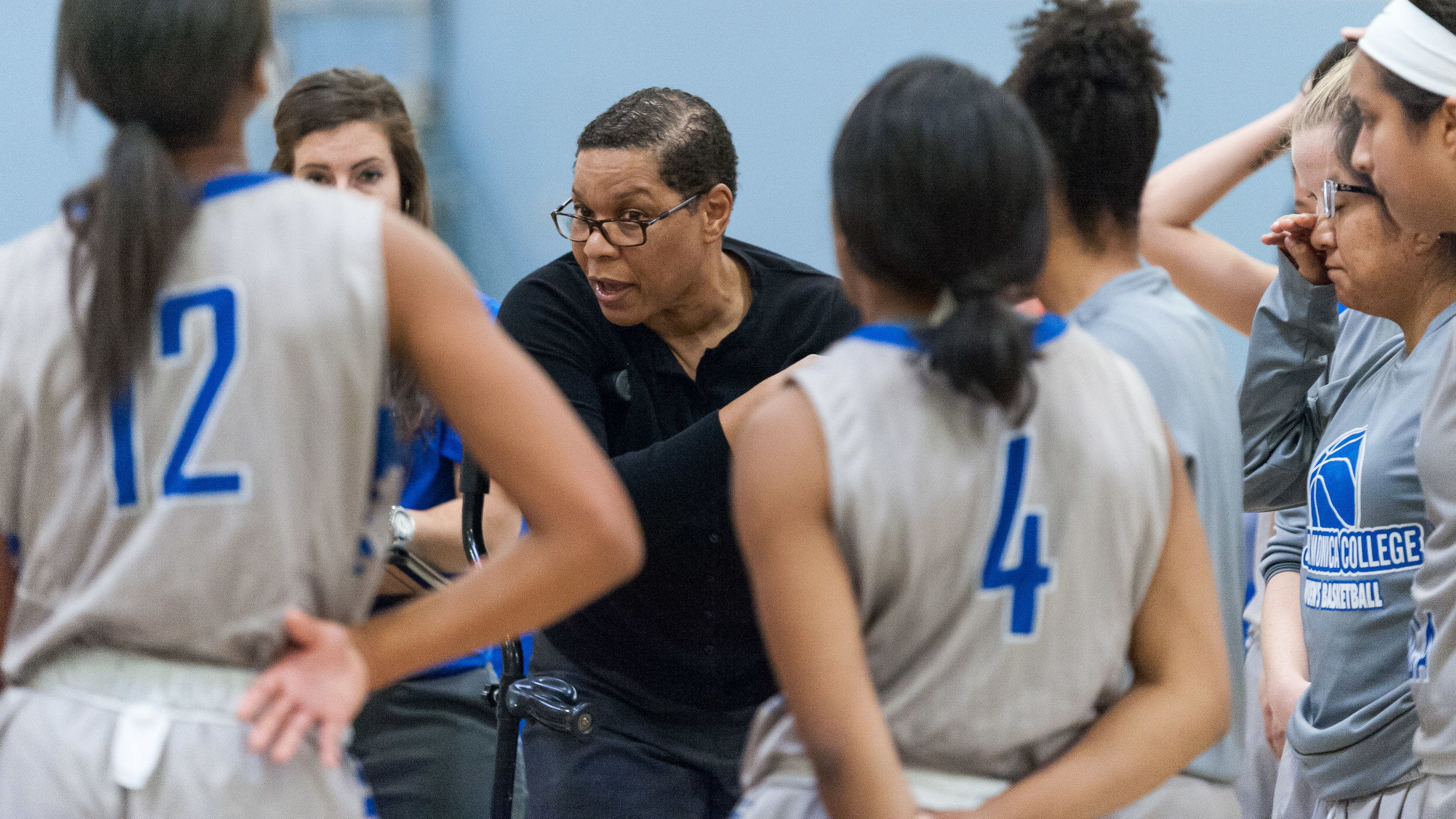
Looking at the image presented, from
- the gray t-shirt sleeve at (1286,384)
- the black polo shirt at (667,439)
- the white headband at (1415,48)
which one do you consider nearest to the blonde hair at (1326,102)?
the gray t-shirt sleeve at (1286,384)

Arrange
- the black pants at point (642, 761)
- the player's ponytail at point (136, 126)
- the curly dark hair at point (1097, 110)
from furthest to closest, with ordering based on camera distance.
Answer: the black pants at point (642, 761)
the curly dark hair at point (1097, 110)
the player's ponytail at point (136, 126)

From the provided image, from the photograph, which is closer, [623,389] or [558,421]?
[558,421]

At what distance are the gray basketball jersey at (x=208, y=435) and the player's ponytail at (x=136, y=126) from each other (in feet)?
0.08

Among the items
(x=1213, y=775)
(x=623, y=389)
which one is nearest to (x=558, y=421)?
(x=1213, y=775)

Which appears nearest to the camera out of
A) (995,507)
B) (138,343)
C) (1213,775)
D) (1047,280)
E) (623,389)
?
(138,343)

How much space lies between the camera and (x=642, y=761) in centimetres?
217

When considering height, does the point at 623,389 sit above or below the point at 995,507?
below

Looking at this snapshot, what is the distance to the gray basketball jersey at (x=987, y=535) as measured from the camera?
1.18 metres

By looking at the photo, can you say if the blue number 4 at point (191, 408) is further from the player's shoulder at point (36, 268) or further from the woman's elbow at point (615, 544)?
the woman's elbow at point (615, 544)

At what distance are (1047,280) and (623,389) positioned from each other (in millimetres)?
918

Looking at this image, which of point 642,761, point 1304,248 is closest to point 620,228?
point 642,761

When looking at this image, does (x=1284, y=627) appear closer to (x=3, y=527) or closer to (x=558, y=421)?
(x=558, y=421)

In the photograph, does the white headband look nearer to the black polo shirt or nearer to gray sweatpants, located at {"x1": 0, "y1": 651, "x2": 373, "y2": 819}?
the black polo shirt

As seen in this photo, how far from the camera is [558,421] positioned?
1.14 metres
